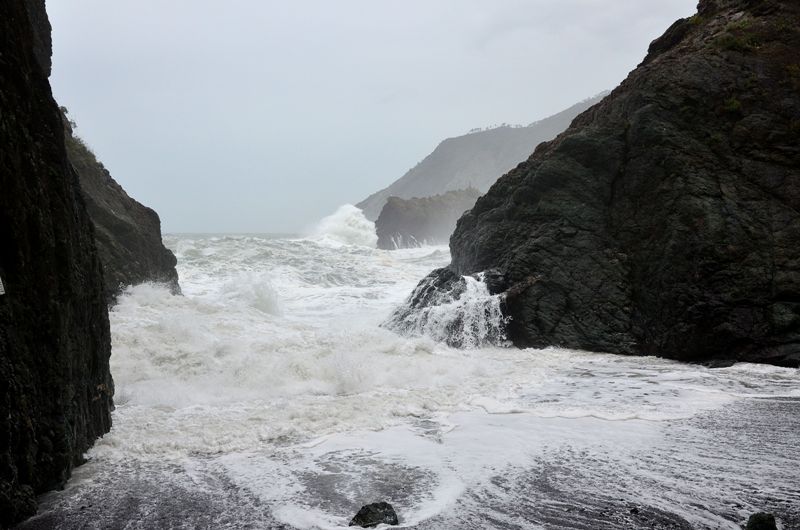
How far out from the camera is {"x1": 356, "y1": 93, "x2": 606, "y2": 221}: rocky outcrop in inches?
4847

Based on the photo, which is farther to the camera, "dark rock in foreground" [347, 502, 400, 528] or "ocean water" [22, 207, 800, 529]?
"ocean water" [22, 207, 800, 529]

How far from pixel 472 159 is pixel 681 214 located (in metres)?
122

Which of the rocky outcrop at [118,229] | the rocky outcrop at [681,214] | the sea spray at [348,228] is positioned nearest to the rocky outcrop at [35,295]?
A: the rocky outcrop at [681,214]

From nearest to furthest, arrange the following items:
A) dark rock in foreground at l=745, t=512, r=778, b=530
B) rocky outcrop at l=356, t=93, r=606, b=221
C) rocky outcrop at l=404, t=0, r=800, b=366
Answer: dark rock in foreground at l=745, t=512, r=778, b=530, rocky outcrop at l=404, t=0, r=800, b=366, rocky outcrop at l=356, t=93, r=606, b=221

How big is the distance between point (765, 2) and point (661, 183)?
5853 mm

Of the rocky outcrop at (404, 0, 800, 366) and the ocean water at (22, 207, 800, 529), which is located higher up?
the rocky outcrop at (404, 0, 800, 366)

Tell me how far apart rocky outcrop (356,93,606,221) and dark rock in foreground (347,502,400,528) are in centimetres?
11486

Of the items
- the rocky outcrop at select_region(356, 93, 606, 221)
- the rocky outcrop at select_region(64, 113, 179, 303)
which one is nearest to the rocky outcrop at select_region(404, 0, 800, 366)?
the rocky outcrop at select_region(64, 113, 179, 303)

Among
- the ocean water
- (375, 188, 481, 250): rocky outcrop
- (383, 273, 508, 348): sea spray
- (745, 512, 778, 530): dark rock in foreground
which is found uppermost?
(375, 188, 481, 250): rocky outcrop

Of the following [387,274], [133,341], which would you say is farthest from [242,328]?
[387,274]

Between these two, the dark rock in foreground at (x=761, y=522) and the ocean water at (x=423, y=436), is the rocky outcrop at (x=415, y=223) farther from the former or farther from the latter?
the dark rock in foreground at (x=761, y=522)

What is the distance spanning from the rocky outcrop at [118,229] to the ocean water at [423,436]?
3429 mm

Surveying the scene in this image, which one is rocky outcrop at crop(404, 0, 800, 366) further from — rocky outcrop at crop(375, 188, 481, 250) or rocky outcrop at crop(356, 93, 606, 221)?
rocky outcrop at crop(356, 93, 606, 221)

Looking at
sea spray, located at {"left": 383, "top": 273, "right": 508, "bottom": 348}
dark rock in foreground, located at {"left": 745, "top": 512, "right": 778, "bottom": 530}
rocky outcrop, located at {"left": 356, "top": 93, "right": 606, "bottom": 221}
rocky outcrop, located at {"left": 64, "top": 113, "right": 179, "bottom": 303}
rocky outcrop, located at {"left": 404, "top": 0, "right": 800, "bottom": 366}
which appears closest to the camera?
dark rock in foreground, located at {"left": 745, "top": 512, "right": 778, "bottom": 530}
